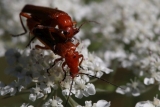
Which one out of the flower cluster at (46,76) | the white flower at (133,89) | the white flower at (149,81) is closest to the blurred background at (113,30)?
the white flower at (133,89)

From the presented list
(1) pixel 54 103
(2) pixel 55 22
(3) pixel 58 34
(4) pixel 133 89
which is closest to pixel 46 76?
(1) pixel 54 103

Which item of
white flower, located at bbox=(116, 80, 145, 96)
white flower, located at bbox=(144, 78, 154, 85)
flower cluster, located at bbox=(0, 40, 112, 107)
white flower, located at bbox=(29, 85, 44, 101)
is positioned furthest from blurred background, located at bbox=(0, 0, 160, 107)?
white flower, located at bbox=(29, 85, 44, 101)

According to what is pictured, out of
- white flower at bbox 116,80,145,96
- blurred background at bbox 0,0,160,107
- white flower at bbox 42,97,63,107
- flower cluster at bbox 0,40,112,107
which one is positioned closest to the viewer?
white flower at bbox 42,97,63,107

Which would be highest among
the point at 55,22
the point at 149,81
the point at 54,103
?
the point at 55,22

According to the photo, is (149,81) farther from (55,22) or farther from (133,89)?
(55,22)

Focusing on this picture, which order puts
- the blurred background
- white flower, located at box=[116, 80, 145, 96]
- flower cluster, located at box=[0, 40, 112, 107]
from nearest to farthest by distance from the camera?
flower cluster, located at box=[0, 40, 112, 107]
white flower, located at box=[116, 80, 145, 96]
the blurred background

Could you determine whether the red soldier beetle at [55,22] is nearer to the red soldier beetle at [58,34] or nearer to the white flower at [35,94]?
the red soldier beetle at [58,34]

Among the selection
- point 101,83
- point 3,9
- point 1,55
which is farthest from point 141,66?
point 3,9

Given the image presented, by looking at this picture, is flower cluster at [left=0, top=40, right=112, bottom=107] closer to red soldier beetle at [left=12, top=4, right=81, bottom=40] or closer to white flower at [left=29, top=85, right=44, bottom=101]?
white flower at [left=29, top=85, right=44, bottom=101]

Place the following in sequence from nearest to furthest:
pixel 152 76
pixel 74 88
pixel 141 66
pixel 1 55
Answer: pixel 74 88 → pixel 152 76 → pixel 141 66 → pixel 1 55

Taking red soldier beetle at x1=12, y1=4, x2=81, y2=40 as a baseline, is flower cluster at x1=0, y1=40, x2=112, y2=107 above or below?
below

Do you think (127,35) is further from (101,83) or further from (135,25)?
(101,83)
